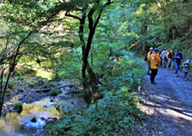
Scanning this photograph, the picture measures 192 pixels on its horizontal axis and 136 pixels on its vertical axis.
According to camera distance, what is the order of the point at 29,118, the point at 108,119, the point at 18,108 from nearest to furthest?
the point at 108,119, the point at 29,118, the point at 18,108

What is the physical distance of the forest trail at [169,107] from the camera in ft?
14.6

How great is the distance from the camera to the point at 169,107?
5.79m

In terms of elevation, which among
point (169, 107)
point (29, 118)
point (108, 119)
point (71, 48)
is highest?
point (71, 48)

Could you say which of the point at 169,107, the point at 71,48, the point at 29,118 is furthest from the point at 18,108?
the point at 169,107

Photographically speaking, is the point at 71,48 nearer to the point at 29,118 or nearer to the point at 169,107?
the point at 29,118

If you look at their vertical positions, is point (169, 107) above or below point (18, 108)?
above

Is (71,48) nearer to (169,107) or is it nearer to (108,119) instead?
(108,119)

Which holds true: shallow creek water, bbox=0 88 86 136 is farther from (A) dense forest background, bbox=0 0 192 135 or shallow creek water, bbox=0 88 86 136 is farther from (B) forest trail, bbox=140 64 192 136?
(B) forest trail, bbox=140 64 192 136

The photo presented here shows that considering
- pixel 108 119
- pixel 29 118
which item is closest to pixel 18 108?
pixel 29 118

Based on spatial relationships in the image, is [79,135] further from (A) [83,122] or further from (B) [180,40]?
(B) [180,40]

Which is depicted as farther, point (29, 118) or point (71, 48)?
point (29, 118)

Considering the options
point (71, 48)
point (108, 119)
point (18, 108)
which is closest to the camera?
point (108, 119)

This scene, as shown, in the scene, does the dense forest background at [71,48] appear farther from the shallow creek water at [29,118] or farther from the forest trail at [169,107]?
the shallow creek water at [29,118]

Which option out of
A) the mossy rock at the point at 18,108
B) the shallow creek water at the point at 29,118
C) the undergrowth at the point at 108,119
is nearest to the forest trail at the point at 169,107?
the undergrowth at the point at 108,119
